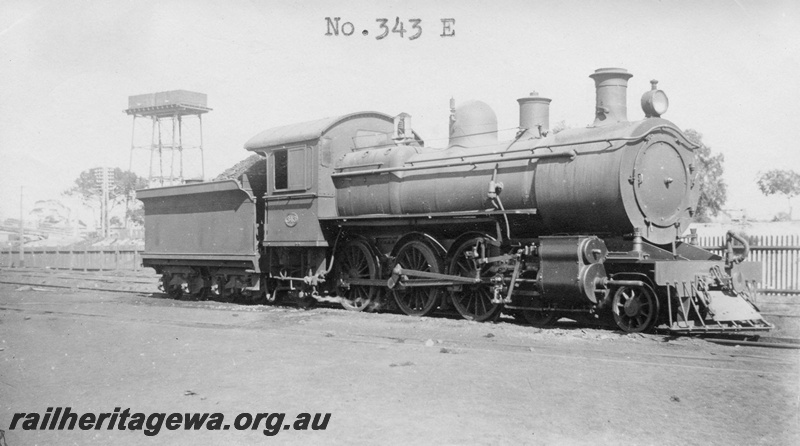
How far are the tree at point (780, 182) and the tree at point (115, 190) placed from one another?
5533 centimetres

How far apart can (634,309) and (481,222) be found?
2650mm

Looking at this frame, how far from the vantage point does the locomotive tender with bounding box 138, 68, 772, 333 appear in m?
9.44

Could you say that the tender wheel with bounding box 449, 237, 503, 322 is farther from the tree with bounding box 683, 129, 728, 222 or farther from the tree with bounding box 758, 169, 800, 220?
the tree with bounding box 758, 169, 800, 220

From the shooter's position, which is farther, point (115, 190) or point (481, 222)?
point (115, 190)

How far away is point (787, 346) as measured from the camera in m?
8.30

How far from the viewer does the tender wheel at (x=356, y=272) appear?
1283cm

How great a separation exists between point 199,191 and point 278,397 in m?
10.5

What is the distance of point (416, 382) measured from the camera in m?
6.36

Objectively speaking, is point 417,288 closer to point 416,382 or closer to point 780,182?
point 416,382

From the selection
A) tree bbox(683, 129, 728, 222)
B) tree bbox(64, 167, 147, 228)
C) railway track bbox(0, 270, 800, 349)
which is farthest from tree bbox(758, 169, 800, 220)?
tree bbox(64, 167, 147, 228)

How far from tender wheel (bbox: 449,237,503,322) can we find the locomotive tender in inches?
1.4

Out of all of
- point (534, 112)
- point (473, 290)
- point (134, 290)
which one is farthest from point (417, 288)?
point (134, 290)

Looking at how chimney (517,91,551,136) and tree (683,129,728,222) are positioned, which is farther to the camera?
tree (683,129,728,222)

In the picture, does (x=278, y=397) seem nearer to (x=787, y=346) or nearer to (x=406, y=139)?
(x=787, y=346)
